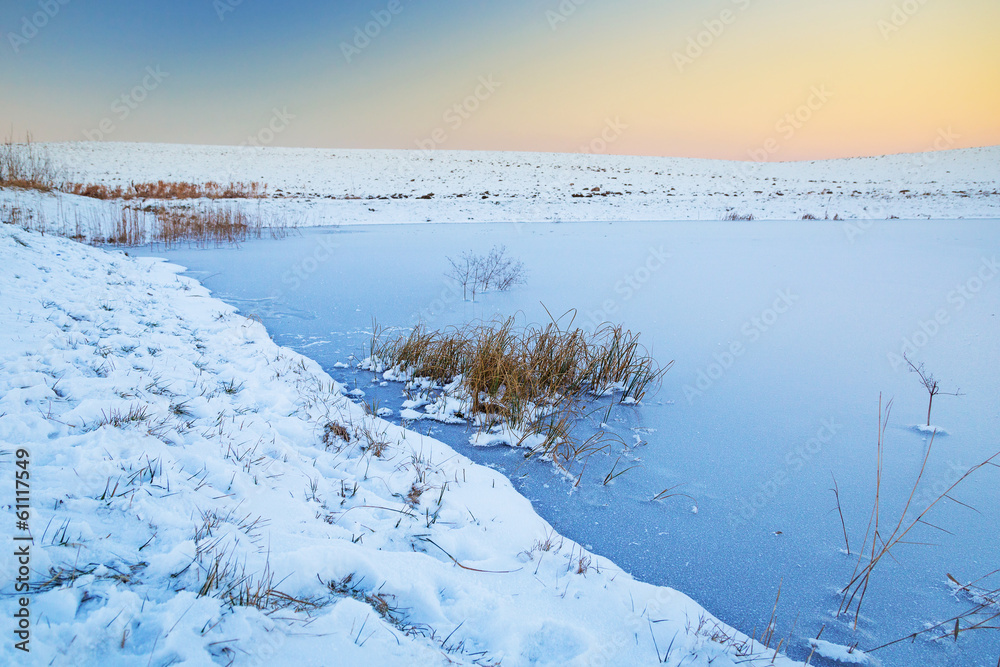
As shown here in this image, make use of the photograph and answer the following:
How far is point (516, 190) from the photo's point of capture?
2612 cm

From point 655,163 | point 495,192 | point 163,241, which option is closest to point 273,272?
point 163,241

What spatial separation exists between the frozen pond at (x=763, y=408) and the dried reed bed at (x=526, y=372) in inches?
10.6

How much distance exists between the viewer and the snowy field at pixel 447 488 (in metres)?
1.55

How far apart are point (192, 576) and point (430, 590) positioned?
0.76 metres

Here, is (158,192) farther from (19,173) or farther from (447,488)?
(447,488)

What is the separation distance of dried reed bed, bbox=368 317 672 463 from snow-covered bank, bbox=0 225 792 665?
0.65 meters

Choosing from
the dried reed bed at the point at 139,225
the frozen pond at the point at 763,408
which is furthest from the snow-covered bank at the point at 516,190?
the frozen pond at the point at 763,408

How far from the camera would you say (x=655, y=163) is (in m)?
57.5

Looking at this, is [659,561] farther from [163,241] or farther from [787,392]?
[163,241]

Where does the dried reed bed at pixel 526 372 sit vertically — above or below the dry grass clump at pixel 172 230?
below

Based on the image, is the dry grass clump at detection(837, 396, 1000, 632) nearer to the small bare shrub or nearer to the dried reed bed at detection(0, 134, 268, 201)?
the small bare shrub

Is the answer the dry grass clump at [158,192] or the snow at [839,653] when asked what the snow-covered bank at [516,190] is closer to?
the dry grass clump at [158,192]

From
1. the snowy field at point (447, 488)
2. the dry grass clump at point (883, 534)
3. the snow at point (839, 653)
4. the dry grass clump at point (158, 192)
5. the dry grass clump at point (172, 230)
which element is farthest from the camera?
the dry grass clump at point (158, 192)

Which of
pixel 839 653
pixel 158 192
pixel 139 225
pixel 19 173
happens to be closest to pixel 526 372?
pixel 839 653
